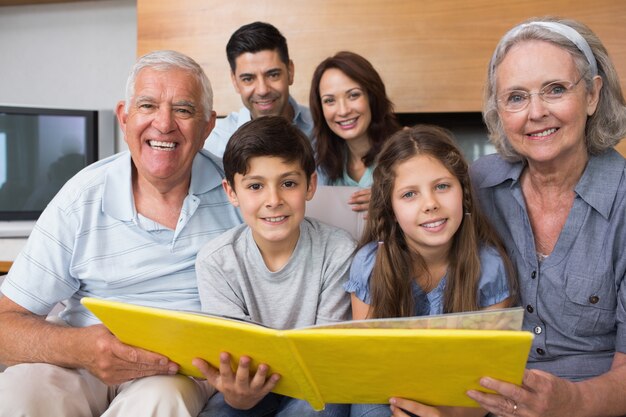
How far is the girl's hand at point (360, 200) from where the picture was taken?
1816 millimetres

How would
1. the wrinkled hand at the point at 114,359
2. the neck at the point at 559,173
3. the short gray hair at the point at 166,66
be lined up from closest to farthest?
1. the wrinkled hand at the point at 114,359
2. the neck at the point at 559,173
3. the short gray hair at the point at 166,66

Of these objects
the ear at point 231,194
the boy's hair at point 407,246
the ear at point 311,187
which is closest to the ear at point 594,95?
the boy's hair at point 407,246

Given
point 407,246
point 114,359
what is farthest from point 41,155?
point 407,246

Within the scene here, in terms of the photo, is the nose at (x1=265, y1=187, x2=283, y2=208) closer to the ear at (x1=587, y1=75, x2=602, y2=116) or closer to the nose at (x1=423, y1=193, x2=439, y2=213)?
the nose at (x1=423, y1=193, x2=439, y2=213)

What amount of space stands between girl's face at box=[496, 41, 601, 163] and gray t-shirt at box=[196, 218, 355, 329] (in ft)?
1.57

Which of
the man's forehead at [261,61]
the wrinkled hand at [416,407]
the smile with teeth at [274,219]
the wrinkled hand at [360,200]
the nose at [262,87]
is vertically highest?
the man's forehead at [261,61]

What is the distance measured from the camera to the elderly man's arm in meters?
1.32

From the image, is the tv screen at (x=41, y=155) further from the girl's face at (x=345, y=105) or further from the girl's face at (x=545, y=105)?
the girl's face at (x=545, y=105)

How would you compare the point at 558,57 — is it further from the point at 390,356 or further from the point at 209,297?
the point at 209,297

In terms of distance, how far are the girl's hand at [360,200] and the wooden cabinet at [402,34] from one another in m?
1.14

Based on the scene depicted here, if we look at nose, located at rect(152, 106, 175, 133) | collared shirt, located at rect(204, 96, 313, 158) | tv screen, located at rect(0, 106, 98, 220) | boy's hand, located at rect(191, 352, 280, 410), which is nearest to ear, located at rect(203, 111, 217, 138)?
nose, located at rect(152, 106, 175, 133)

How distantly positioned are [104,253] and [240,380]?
562 millimetres

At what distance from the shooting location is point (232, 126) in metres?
2.50

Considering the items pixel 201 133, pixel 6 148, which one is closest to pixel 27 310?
pixel 201 133
